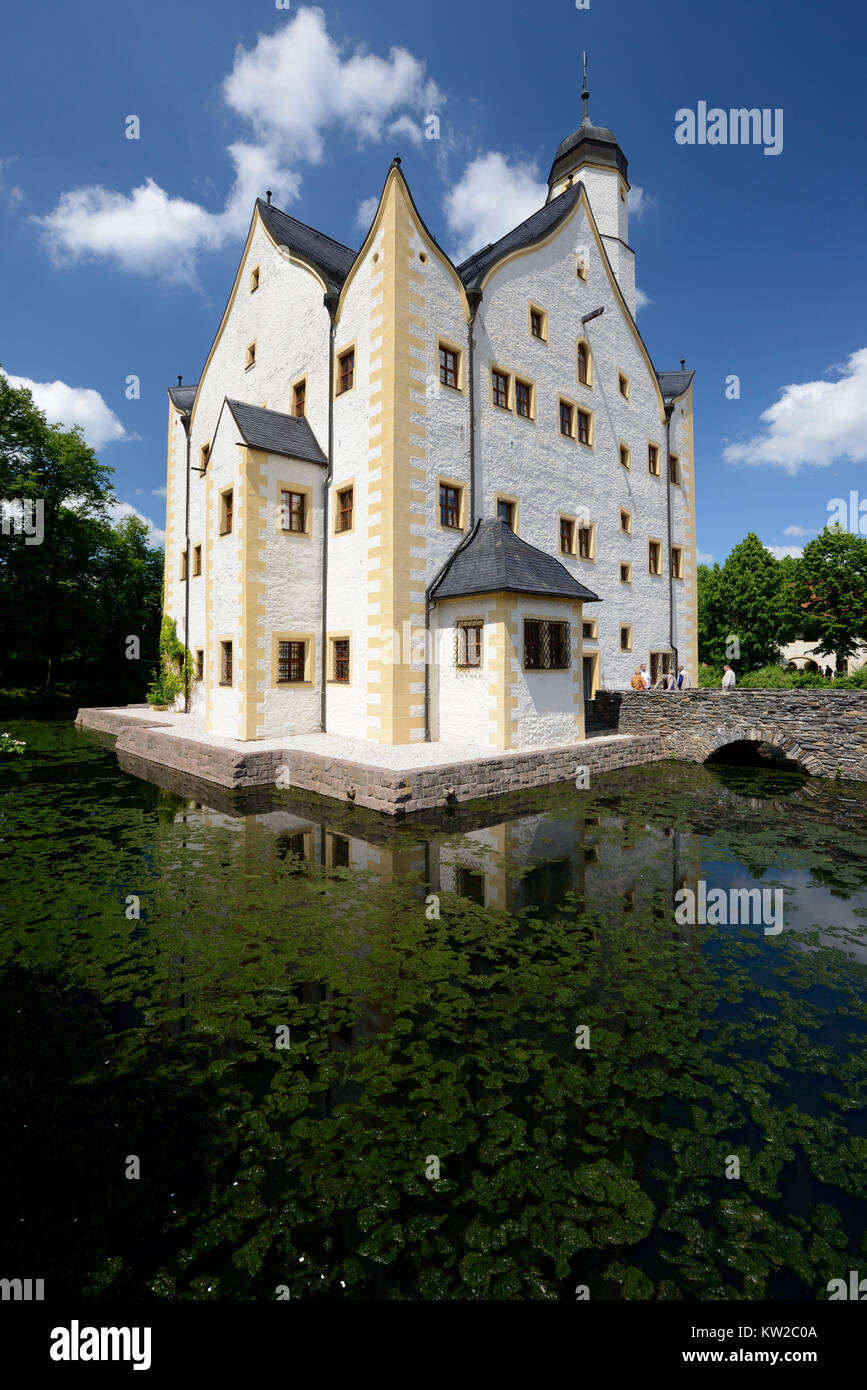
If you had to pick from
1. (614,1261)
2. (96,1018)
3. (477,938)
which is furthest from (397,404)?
(614,1261)

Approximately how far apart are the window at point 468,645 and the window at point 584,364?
1231 cm

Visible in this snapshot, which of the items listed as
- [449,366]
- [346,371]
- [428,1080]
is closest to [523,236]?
[449,366]

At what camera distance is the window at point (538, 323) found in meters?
19.6

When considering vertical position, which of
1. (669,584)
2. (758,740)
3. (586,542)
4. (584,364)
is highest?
(584,364)

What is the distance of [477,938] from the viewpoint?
20.5ft

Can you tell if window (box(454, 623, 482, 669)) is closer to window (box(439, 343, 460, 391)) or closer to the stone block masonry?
the stone block masonry

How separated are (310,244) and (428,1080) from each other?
25.4m

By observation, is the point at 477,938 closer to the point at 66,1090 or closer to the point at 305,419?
the point at 66,1090

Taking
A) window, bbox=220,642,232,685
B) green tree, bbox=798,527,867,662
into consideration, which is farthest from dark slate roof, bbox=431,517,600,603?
green tree, bbox=798,527,867,662

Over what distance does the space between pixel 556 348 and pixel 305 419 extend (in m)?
9.10

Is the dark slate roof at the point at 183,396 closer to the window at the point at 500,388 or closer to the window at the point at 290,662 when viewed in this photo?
the window at the point at 500,388

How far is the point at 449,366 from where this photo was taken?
55.5ft

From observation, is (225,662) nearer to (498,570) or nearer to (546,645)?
(498,570)

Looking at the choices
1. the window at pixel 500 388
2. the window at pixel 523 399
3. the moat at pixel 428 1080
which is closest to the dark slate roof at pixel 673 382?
the window at pixel 523 399
